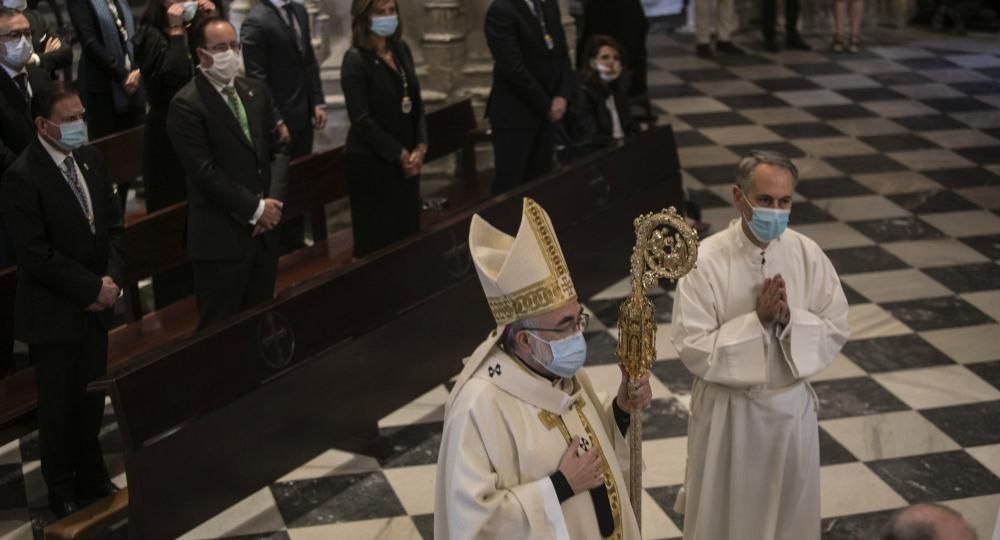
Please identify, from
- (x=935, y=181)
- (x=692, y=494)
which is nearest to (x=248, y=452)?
(x=692, y=494)

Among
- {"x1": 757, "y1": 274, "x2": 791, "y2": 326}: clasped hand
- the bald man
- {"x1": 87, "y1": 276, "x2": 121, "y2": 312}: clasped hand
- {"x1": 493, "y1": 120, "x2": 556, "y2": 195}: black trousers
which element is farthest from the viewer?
{"x1": 493, "y1": 120, "x2": 556, "y2": 195}: black trousers

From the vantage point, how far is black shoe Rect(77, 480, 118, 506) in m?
6.47

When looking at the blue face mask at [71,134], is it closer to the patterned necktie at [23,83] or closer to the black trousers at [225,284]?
the black trousers at [225,284]

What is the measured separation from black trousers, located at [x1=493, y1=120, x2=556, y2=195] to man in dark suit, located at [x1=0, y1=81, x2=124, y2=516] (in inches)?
125

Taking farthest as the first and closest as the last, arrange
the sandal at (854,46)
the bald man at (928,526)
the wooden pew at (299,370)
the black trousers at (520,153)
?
1. the sandal at (854,46)
2. the black trousers at (520,153)
3. the wooden pew at (299,370)
4. the bald man at (928,526)

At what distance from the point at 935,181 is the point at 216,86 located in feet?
19.7

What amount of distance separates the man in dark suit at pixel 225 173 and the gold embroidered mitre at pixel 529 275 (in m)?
2.71

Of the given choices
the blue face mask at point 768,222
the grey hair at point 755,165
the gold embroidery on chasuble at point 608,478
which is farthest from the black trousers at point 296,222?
the gold embroidery on chasuble at point 608,478

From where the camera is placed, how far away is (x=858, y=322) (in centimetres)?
846

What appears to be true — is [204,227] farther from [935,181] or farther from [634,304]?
[935,181]

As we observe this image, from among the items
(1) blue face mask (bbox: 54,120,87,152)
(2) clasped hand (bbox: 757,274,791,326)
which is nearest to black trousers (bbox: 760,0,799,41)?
(1) blue face mask (bbox: 54,120,87,152)

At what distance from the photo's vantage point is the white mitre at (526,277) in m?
4.21

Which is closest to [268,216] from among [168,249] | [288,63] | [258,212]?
[258,212]

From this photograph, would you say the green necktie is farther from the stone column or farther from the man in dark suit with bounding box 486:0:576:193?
the stone column
